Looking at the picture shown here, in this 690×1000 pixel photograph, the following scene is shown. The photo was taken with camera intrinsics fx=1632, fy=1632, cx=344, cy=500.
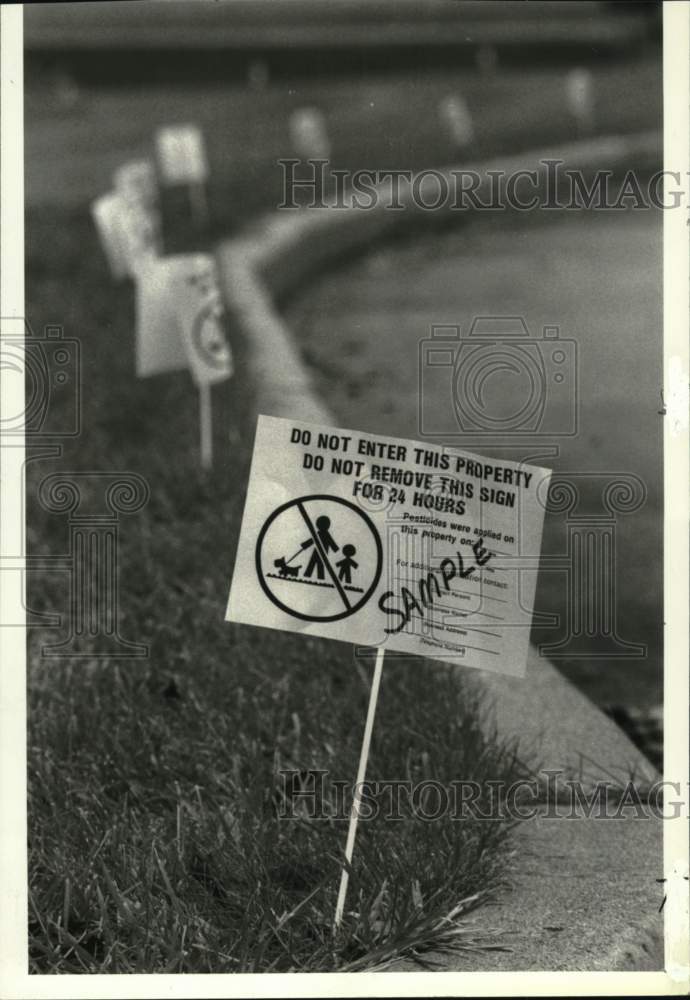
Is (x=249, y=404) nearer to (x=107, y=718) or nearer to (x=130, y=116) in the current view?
(x=107, y=718)

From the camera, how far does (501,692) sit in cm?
383

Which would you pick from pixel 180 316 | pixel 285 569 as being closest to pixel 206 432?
pixel 180 316

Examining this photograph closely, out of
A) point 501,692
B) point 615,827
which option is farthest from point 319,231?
point 615,827

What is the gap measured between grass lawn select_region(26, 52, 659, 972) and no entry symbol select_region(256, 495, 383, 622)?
0.46 m

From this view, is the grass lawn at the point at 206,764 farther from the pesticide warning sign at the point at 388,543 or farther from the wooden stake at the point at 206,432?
the pesticide warning sign at the point at 388,543

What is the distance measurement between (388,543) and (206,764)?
0.85 metres

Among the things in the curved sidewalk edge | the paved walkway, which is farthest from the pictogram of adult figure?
the paved walkway

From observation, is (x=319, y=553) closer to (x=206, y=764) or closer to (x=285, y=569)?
(x=285, y=569)

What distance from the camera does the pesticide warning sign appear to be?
9.20 feet

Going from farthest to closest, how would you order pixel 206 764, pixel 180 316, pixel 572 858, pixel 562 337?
pixel 562 337 < pixel 180 316 < pixel 206 764 < pixel 572 858

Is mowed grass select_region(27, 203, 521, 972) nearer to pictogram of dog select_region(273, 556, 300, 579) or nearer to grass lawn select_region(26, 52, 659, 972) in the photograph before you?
grass lawn select_region(26, 52, 659, 972)

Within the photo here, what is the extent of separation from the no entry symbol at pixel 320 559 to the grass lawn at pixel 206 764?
0.46 meters

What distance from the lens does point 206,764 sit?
3.41m

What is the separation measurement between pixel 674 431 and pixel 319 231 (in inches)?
307
